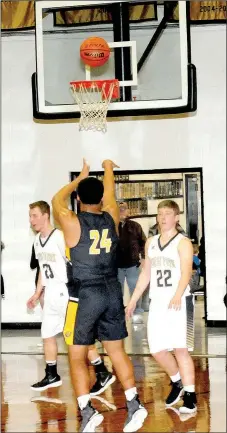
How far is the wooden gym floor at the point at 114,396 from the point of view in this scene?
A: 6.45m

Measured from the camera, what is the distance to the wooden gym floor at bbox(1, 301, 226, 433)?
6.45m

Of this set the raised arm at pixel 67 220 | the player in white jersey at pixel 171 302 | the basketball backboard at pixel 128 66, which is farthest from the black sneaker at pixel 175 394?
the basketball backboard at pixel 128 66

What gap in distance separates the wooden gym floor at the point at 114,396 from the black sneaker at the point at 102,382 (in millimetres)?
72

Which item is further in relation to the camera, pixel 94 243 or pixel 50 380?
pixel 50 380

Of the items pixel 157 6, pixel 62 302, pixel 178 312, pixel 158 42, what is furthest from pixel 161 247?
pixel 157 6

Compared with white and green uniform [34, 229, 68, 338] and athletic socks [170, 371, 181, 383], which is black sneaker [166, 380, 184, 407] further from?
white and green uniform [34, 229, 68, 338]

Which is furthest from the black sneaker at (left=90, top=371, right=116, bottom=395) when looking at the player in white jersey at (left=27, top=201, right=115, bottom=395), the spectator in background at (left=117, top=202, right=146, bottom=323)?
the spectator in background at (left=117, top=202, right=146, bottom=323)

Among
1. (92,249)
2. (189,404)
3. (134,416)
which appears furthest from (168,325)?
(92,249)

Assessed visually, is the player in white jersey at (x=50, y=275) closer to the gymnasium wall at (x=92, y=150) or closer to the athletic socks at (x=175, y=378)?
the athletic socks at (x=175, y=378)

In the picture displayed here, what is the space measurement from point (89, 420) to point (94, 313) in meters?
0.82

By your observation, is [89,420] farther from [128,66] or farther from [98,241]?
[128,66]

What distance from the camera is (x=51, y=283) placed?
779cm

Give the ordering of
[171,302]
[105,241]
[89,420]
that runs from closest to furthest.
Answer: [89,420]
[105,241]
[171,302]

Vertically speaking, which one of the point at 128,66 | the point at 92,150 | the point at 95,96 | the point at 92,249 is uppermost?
the point at 128,66
